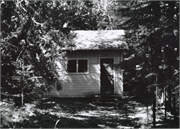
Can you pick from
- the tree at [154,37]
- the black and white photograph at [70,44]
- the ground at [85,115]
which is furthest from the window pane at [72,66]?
the tree at [154,37]

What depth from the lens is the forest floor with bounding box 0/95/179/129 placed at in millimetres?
9867

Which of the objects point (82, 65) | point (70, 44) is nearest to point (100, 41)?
point (82, 65)

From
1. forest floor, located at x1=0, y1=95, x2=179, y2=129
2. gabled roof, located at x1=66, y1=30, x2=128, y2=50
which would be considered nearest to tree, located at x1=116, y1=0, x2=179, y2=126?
forest floor, located at x1=0, y1=95, x2=179, y2=129

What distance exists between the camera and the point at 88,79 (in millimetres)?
17172

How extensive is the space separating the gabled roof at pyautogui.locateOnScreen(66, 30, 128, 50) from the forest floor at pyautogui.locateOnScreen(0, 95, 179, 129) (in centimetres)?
368

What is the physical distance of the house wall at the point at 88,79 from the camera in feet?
56.0

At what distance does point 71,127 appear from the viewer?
9461 mm

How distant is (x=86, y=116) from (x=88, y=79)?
18.1ft

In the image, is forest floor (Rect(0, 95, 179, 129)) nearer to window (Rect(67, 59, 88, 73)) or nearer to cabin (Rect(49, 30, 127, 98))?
cabin (Rect(49, 30, 127, 98))

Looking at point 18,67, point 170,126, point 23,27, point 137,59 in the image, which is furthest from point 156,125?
point 23,27

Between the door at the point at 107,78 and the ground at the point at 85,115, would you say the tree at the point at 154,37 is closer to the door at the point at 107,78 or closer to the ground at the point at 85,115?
the ground at the point at 85,115

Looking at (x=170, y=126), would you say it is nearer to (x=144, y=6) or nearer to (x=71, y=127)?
(x=71, y=127)

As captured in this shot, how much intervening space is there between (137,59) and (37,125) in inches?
183

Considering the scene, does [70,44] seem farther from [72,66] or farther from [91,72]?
[72,66]
